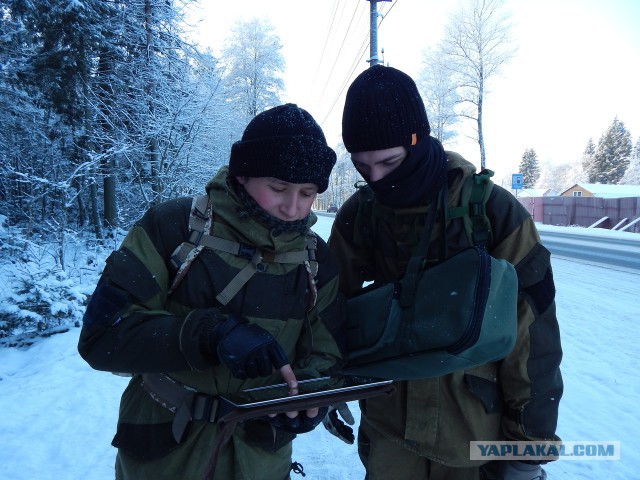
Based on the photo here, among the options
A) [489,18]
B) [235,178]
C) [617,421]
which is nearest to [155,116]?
[235,178]

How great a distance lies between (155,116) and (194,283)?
31.4 ft

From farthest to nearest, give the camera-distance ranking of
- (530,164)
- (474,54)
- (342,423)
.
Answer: (530,164) < (474,54) < (342,423)

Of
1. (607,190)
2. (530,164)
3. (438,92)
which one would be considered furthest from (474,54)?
(530,164)

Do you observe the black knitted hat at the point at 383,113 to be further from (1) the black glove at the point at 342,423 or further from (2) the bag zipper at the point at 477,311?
(1) the black glove at the point at 342,423

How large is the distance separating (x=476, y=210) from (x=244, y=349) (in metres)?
1.04

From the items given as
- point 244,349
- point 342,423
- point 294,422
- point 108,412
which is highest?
point 244,349

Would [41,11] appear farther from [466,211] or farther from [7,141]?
[466,211]

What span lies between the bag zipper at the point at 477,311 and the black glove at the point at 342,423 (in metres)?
0.55

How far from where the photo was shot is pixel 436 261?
153cm

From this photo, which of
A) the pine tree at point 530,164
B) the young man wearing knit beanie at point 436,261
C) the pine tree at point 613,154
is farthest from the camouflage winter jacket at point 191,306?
the pine tree at point 530,164

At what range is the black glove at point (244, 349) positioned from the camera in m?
1.11

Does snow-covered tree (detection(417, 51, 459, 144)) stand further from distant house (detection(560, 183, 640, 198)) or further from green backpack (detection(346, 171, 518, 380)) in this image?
green backpack (detection(346, 171, 518, 380))

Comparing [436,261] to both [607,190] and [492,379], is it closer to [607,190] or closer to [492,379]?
[492,379]

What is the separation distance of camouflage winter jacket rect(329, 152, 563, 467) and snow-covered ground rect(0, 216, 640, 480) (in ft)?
4.59
